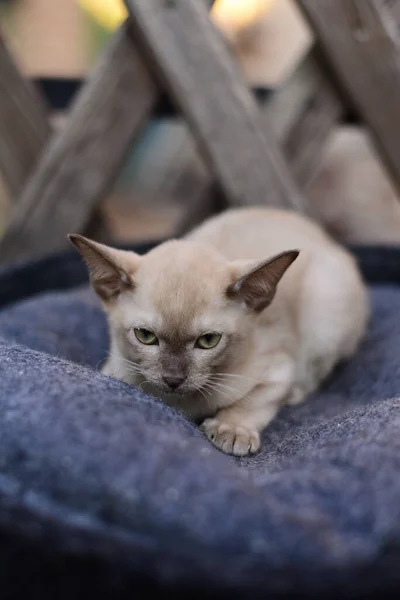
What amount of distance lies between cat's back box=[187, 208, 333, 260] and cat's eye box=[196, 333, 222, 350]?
0.35 metres

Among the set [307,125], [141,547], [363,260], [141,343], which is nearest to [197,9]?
[307,125]

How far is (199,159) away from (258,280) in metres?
1.35

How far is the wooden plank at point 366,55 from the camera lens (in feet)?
5.54

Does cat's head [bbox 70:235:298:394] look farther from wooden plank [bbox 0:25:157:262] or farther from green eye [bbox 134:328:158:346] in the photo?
wooden plank [bbox 0:25:157:262]

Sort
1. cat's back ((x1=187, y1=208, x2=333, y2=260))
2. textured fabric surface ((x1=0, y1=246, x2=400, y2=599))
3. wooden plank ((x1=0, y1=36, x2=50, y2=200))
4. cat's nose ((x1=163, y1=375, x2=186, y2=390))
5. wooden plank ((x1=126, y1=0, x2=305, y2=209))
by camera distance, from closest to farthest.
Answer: textured fabric surface ((x1=0, y1=246, x2=400, y2=599)) < cat's nose ((x1=163, y1=375, x2=186, y2=390)) < cat's back ((x1=187, y1=208, x2=333, y2=260)) < wooden plank ((x1=126, y1=0, x2=305, y2=209)) < wooden plank ((x1=0, y1=36, x2=50, y2=200))

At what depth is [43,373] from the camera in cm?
94

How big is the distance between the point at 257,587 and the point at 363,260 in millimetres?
1547

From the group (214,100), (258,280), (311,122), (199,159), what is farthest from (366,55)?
(258,280)

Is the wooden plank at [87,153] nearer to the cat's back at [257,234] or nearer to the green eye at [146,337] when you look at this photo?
the cat's back at [257,234]

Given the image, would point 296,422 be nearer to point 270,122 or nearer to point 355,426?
point 355,426

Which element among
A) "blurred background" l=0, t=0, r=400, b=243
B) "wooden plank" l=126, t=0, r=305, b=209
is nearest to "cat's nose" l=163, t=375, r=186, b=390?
"wooden plank" l=126, t=0, r=305, b=209

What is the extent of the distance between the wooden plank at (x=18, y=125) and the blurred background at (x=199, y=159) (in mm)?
445

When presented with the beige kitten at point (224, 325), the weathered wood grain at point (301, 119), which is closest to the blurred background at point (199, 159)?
the weathered wood grain at point (301, 119)

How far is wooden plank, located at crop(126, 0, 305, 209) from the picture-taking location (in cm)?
168
